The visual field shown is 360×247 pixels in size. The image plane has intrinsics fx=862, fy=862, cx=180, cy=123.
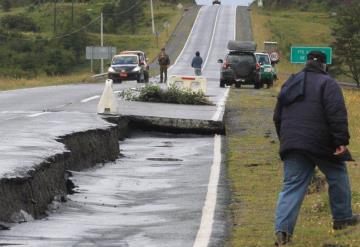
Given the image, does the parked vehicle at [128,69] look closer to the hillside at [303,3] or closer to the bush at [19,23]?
the bush at [19,23]

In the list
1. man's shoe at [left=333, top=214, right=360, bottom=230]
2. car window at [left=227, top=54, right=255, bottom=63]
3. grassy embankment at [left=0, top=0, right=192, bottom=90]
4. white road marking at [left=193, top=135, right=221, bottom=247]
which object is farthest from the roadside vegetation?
Result: grassy embankment at [left=0, top=0, right=192, bottom=90]

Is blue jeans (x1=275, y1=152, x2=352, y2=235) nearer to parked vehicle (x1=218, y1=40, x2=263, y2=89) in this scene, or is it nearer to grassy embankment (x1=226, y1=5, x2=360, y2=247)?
grassy embankment (x1=226, y1=5, x2=360, y2=247)

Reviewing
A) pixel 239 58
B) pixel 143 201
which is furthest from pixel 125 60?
pixel 143 201

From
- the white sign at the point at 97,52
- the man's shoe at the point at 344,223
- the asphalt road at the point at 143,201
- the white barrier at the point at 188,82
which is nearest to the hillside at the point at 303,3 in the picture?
the white sign at the point at 97,52

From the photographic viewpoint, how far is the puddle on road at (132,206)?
26.5 ft

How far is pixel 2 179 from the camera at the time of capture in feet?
28.8

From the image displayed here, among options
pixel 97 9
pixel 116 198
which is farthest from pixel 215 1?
pixel 116 198

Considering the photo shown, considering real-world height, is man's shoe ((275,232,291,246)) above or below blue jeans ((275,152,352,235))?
below

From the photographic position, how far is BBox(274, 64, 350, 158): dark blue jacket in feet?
24.7

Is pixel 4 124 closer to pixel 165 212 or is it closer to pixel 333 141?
pixel 165 212

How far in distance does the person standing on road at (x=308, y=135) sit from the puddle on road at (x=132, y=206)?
965 mm

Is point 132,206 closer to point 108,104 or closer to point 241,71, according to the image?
point 108,104

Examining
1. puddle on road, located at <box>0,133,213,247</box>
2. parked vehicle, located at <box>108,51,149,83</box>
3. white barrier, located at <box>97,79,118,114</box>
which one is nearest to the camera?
puddle on road, located at <box>0,133,213,247</box>

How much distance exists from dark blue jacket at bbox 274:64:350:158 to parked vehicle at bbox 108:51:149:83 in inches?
1425
